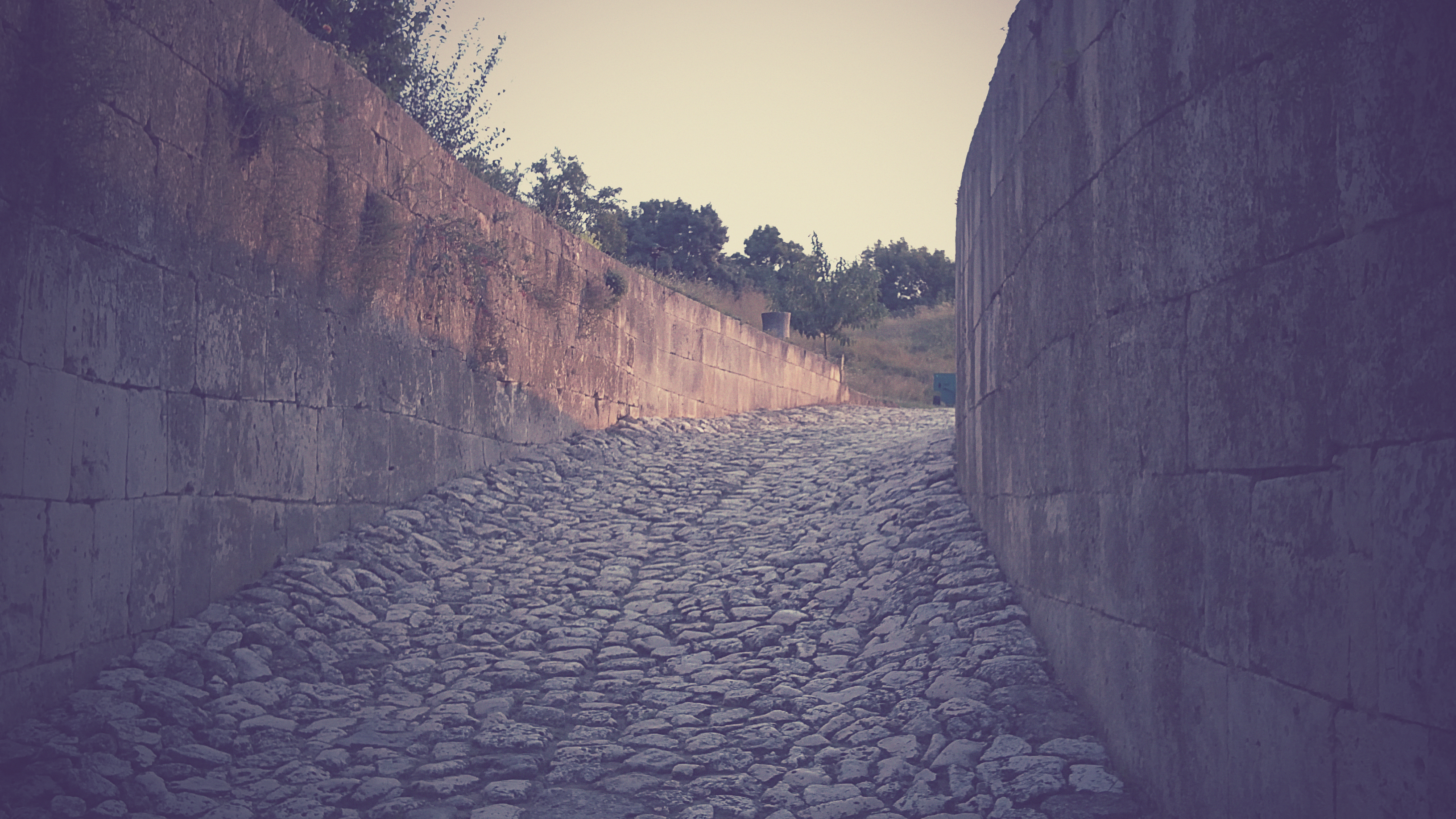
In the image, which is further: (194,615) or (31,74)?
(194,615)

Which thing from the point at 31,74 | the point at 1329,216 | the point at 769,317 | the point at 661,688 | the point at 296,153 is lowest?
the point at 661,688

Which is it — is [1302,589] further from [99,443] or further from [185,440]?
[185,440]

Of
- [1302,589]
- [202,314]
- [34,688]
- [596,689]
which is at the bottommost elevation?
[596,689]

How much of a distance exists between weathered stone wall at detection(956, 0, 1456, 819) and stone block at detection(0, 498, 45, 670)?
4.08 meters

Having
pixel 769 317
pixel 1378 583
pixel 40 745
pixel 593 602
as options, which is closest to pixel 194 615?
pixel 40 745

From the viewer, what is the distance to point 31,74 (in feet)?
13.2

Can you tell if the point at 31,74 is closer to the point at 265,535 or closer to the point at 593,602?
the point at 265,535

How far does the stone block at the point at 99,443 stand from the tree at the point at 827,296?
21158 mm

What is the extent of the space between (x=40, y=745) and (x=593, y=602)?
3.10 meters

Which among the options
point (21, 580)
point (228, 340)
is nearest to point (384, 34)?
point (228, 340)

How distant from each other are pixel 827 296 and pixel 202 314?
67.5ft

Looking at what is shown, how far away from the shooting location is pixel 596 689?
4969 millimetres

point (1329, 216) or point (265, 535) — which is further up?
point (1329, 216)

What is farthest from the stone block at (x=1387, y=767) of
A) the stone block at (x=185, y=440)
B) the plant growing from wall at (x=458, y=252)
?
the plant growing from wall at (x=458, y=252)
